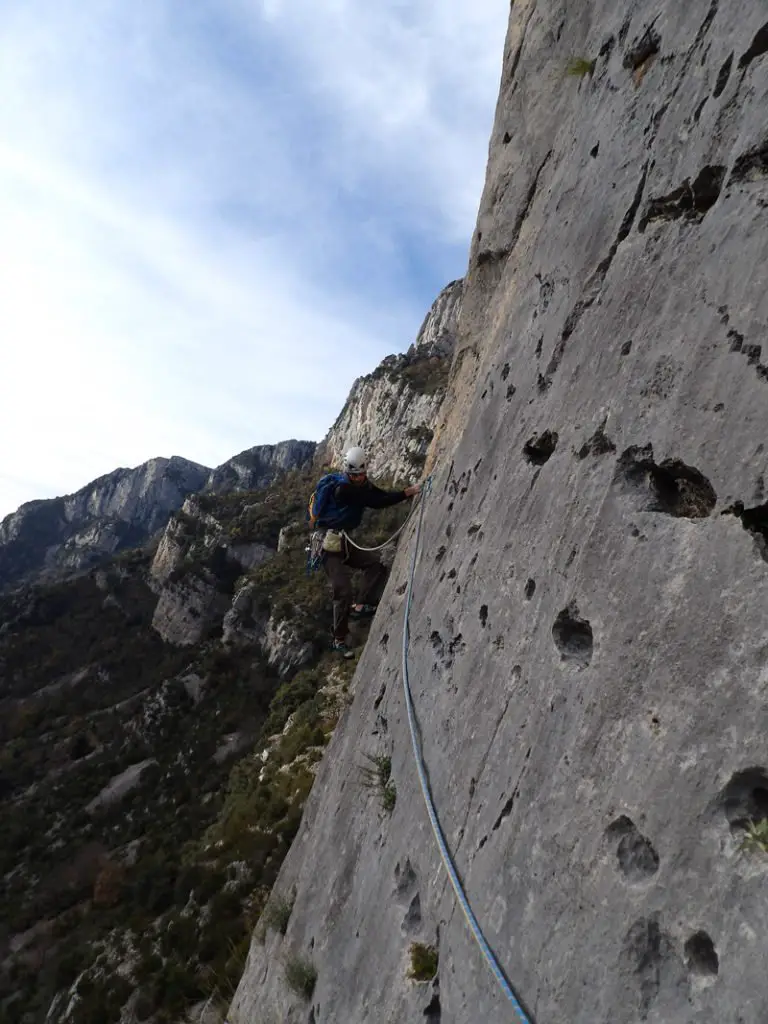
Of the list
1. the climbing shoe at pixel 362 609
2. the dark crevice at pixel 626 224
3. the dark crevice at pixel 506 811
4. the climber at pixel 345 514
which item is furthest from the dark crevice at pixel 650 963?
the climbing shoe at pixel 362 609

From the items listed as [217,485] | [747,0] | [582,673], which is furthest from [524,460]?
[217,485]

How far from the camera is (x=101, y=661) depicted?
204 feet

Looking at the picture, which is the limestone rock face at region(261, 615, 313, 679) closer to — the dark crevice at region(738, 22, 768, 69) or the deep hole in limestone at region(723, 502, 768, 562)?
the deep hole in limestone at region(723, 502, 768, 562)

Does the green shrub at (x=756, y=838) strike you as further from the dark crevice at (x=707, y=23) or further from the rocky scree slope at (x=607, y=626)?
the dark crevice at (x=707, y=23)

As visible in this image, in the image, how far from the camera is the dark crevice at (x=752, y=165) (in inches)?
135

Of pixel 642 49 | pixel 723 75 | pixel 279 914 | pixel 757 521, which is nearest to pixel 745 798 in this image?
pixel 757 521

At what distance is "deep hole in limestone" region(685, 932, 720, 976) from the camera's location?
2467 mm

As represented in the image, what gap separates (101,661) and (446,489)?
6462 cm

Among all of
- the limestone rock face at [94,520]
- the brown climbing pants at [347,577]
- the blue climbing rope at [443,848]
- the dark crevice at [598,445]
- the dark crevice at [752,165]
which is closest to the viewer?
the blue climbing rope at [443,848]

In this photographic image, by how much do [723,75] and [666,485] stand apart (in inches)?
111

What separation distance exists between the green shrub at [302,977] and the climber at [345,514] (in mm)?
4597

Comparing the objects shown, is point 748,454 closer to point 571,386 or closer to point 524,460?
point 571,386

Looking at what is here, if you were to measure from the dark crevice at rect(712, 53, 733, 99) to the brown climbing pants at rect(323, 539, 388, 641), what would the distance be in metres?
7.18

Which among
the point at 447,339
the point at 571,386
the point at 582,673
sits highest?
the point at 447,339
